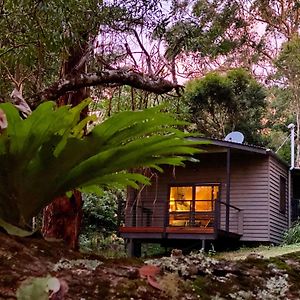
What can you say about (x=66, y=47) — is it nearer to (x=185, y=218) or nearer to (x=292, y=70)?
(x=185, y=218)

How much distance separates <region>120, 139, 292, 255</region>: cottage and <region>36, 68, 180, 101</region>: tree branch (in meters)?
8.71

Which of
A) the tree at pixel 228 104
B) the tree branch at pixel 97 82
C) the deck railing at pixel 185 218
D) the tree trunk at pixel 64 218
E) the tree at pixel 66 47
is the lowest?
the tree trunk at pixel 64 218

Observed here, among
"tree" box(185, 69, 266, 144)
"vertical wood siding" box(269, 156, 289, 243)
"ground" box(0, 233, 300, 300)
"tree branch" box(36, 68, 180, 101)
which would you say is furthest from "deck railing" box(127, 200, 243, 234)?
"ground" box(0, 233, 300, 300)

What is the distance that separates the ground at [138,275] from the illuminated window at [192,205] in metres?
11.8

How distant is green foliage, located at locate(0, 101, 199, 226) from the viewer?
1549 mm

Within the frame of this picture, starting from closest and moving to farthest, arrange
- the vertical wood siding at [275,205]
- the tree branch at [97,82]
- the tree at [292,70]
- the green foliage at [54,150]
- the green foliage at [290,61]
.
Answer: the green foliage at [54,150] → the tree branch at [97,82] → the vertical wood siding at [275,205] → the green foliage at [290,61] → the tree at [292,70]

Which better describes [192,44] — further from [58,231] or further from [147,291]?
[147,291]

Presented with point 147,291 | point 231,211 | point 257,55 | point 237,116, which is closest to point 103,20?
point 147,291

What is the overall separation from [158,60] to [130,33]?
0.55 meters

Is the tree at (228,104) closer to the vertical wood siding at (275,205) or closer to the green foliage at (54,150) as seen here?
the vertical wood siding at (275,205)

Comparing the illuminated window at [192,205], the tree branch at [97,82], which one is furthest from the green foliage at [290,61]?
the tree branch at [97,82]

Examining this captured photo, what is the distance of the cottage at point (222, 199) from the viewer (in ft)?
42.9

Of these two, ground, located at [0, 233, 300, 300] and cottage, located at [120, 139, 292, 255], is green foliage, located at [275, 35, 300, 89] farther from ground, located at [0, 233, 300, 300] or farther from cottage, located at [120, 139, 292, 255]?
ground, located at [0, 233, 300, 300]

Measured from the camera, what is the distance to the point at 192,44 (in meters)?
8.15
